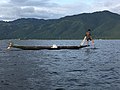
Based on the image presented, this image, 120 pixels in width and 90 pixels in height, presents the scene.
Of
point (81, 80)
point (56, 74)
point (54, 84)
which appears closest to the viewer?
point (54, 84)

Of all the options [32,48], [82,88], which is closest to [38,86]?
[82,88]

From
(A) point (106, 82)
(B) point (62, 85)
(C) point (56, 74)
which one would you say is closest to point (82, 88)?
(B) point (62, 85)

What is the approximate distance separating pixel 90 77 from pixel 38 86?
7.88 m

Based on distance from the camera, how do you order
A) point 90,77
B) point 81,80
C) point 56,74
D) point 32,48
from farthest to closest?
point 32,48 → point 56,74 → point 90,77 → point 81,80

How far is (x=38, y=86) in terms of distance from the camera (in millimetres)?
26594

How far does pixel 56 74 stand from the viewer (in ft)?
112

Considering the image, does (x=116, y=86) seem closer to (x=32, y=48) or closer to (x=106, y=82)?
(x=106, y=82)

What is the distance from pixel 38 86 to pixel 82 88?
4580 mm

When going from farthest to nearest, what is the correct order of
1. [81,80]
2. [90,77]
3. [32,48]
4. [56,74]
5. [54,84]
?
[32,48]
[56,74]
[90,77]
[81,80]
[54,84]

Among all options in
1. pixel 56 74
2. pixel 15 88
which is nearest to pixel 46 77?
pixel 56 74

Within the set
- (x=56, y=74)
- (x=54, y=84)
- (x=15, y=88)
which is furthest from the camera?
(x=56, y=74)

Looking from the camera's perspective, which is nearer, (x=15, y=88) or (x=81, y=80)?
(x=15, y=88)

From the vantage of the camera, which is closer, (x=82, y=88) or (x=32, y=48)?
(x=82, y=88)

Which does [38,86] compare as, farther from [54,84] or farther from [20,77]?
[20,77]
